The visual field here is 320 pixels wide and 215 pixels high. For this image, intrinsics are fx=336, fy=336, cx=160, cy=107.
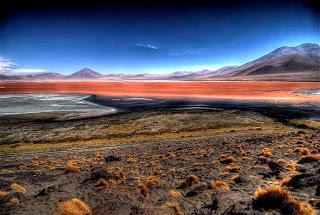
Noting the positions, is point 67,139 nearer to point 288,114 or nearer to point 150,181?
point 150,181

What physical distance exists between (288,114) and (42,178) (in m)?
57.7

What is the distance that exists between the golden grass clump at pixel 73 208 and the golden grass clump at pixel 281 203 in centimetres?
560

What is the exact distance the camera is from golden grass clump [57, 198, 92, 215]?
1090cm

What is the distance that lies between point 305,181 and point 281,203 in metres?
3.41

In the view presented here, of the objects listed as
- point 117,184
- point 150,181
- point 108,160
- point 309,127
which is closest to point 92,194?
point 117,184

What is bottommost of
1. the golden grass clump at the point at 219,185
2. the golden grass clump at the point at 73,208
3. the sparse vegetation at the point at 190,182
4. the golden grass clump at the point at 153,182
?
the golden grass clump at the point at 153,182

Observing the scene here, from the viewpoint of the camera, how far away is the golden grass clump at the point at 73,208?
10.9 meters

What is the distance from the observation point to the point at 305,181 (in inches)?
526

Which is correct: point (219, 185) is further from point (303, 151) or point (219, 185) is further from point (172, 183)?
point (303, 151)

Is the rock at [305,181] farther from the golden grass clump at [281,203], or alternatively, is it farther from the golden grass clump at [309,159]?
the golden grass clump at [309,159]

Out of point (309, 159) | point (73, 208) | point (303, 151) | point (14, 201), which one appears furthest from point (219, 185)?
point (303, 151)

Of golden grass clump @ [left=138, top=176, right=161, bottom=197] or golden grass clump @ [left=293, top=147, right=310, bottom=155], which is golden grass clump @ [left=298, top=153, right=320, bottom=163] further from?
golden grass clump @ [left=138, top=176, right=161, bottom=197]

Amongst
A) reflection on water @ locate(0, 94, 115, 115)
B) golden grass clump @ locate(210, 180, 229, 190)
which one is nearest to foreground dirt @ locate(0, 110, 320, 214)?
golden grass clump @ locate(210, 180, 229, 190)

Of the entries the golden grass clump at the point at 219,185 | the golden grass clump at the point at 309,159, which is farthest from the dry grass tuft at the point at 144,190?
the golden grass clump at the point at 309,159
